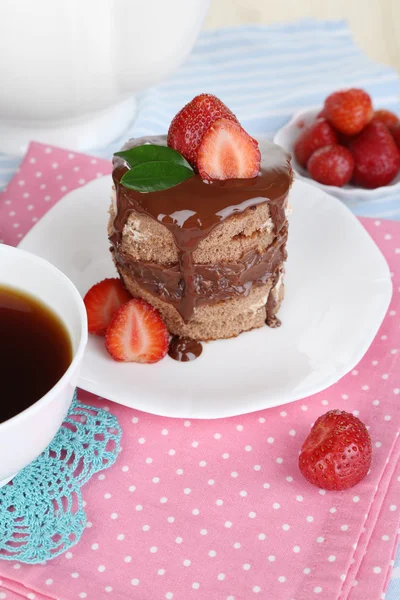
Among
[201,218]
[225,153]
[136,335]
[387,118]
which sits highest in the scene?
[225,153]

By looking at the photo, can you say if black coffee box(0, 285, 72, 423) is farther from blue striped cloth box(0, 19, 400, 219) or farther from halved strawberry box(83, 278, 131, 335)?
blue striped cloth box(0, 19, 400, 219)

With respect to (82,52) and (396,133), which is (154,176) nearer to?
(82,52)

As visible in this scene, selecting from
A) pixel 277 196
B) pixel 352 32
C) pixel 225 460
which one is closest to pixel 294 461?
pixel 225 460

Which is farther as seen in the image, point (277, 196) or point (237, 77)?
point (237, 77)

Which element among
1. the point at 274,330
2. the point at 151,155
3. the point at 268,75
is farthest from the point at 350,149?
the point at 151,155

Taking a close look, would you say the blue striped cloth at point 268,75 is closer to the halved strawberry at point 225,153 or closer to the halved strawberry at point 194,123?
the halved strawberry at point 194,123

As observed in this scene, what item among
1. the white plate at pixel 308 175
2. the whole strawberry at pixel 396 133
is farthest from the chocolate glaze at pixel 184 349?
the whole strawberry at pixel 396 133

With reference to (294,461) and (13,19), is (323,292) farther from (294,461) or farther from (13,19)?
(13,19)
